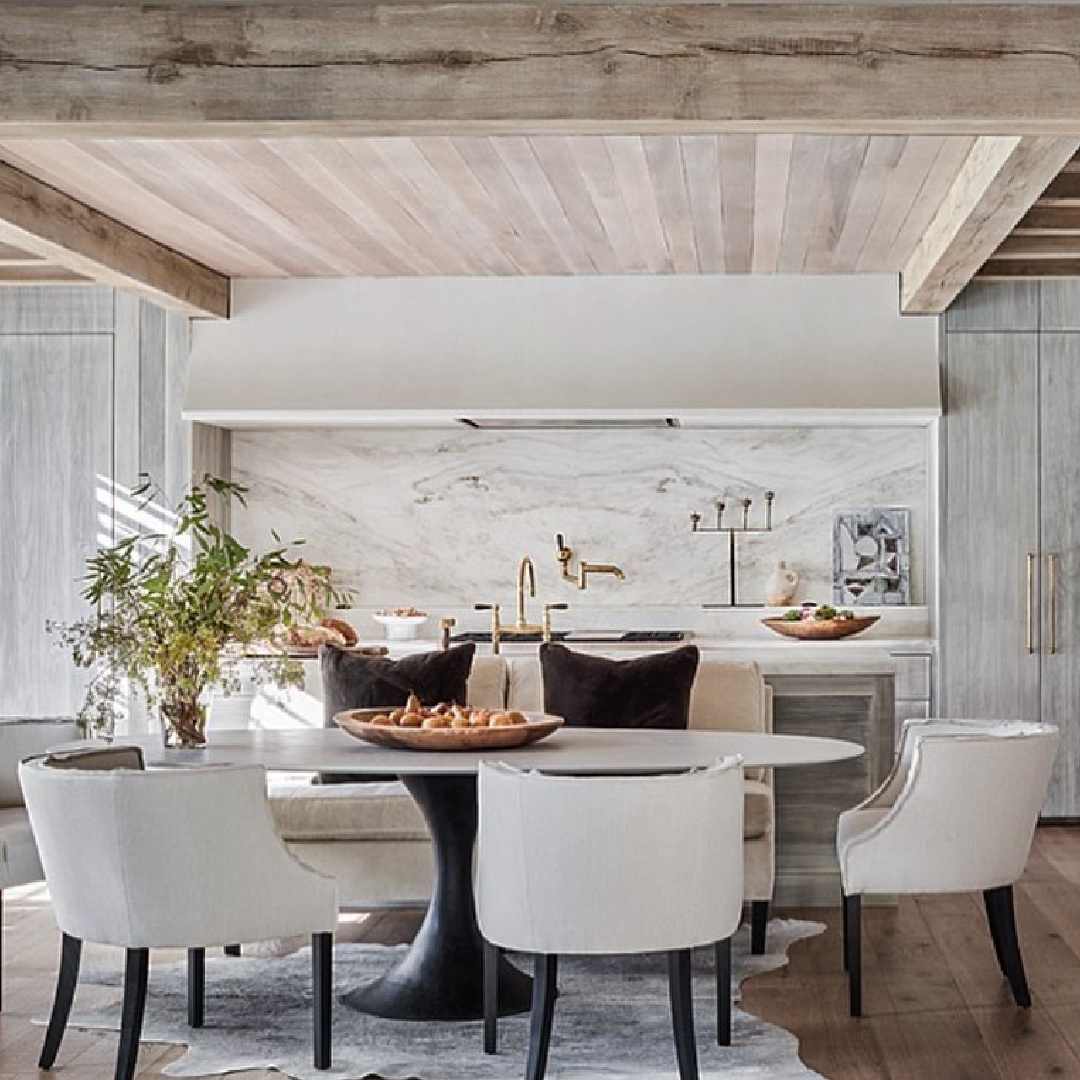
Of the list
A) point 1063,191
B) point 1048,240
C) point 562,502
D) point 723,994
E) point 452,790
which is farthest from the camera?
point 562,502

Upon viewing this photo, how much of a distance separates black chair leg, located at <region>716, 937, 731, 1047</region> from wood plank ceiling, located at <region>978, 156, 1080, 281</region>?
2.74 m

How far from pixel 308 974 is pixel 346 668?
1084mm

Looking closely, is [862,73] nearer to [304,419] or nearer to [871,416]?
[871,416]

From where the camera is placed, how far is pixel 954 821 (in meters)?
4.48

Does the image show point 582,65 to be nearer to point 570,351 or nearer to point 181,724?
point 181,724

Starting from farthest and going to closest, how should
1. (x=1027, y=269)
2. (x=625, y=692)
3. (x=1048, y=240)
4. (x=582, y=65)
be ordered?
(x=1027, y=269)
(x=1048, y=240)
(x=625, y=692)
(x=582, y=65)

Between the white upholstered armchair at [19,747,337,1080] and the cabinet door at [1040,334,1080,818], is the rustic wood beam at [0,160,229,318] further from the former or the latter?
the cabinet door at [1040,334,1080,818]

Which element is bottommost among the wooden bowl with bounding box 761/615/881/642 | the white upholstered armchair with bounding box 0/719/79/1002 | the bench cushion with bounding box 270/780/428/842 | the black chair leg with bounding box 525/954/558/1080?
the black chair leg with bounding box 525/954/558/1080

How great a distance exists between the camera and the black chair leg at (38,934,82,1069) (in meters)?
3.98

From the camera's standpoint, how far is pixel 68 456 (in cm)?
778

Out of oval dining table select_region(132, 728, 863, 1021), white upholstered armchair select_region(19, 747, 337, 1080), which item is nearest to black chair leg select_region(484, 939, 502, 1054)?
oval dining table select_region(132, 728, 863, 1021)

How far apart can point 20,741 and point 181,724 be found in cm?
71

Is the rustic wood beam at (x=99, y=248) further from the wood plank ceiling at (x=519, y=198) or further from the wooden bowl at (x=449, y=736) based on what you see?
the wooden bowl at (x=449, y=736)

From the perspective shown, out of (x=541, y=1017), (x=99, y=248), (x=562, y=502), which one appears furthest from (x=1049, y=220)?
(x=541, y=1017)
